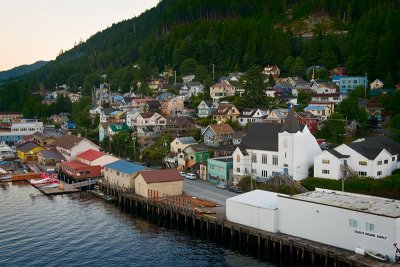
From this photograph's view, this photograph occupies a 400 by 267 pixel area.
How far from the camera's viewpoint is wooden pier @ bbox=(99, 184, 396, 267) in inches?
1086

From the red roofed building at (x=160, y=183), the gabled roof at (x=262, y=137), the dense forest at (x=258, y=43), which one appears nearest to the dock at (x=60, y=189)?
the red roofed building at (x=160, y=183)

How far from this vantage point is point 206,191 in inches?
1725

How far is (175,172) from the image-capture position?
43.7m

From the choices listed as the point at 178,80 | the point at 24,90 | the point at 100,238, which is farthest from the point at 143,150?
the point at 24,90

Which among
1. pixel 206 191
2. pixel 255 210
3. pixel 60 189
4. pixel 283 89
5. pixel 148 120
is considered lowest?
pixel 60 189

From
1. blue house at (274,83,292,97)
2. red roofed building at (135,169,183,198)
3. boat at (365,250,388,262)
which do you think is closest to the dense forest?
blue house at (274,83,292,97)

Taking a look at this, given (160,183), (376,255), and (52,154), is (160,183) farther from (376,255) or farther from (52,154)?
(52,154)

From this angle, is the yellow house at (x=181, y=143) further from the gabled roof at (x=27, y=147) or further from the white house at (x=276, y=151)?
the gabled roof at (x=27, y=147)

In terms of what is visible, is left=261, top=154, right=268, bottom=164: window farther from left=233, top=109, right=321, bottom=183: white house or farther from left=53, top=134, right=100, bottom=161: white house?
left=53, top=134, right=100, bottom=161: white house

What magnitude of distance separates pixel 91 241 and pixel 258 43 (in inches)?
2732

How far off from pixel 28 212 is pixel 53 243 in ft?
31.2

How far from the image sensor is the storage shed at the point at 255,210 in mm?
31750

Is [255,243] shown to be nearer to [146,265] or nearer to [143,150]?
[146,265]

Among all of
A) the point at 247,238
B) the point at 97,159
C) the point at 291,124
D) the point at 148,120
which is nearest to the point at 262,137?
the point at 291,124
